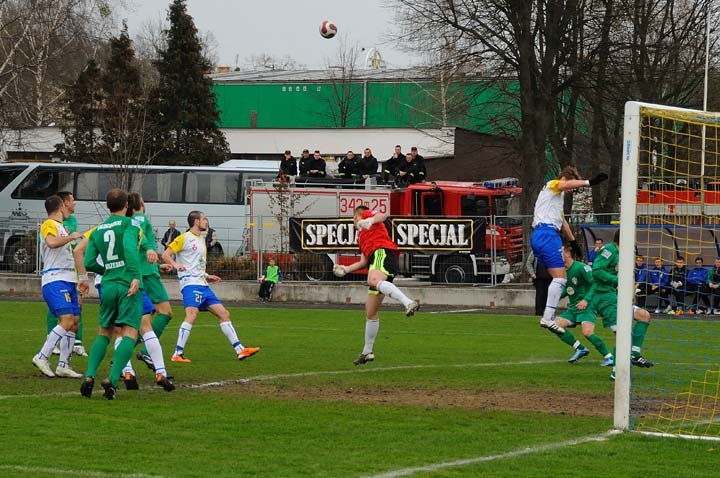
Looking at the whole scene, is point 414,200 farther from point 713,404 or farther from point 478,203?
point 713,404

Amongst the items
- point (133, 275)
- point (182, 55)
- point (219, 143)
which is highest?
point (182, 55)

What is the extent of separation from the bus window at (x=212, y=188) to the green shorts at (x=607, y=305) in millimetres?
28749

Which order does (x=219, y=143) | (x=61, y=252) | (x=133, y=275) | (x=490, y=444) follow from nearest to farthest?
(x=490, y=444)
(x=133, y=275)
(x=61, y=252)
(x=219, y=143)

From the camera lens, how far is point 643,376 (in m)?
14.1

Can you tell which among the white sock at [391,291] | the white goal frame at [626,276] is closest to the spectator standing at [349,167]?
the white sock at [391,291]

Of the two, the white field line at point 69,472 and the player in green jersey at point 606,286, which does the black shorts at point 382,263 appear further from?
the white field line at point 69,472

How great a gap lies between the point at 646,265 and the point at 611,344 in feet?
5.17

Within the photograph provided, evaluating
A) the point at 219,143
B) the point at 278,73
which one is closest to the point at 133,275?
the point at 219,143

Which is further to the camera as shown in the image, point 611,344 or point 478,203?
point 478,203

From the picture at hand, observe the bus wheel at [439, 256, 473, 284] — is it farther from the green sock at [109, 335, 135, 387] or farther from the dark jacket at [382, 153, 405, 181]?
the green sock at [109, 335, 135, 387]

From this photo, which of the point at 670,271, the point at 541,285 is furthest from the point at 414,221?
the point at 670,271

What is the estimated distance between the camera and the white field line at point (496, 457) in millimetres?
7934

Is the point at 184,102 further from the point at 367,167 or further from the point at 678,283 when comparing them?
the point at 678,283

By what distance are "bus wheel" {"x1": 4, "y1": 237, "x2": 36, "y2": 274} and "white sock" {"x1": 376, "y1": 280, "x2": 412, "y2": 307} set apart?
66.9 feet
